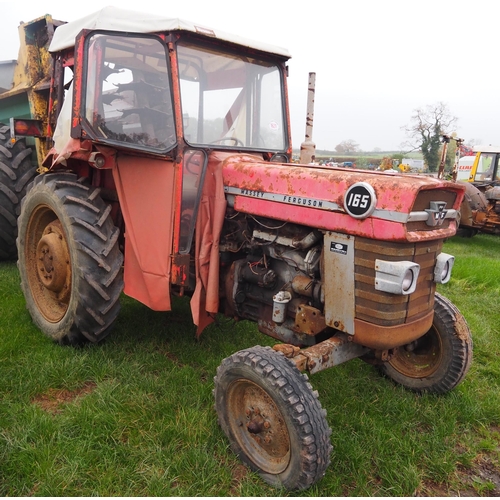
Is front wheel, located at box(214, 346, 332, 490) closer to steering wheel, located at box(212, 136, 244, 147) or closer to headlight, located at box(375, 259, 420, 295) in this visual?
headlight, located at box(375, 259, 420, 295)

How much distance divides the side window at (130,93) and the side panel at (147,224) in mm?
198

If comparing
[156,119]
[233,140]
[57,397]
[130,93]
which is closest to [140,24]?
[130,93]

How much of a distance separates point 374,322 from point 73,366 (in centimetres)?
214

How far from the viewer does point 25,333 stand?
3.74 m

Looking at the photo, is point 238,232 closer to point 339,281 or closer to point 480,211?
point 339,281

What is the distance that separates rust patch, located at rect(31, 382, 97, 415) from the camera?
9.62 ft

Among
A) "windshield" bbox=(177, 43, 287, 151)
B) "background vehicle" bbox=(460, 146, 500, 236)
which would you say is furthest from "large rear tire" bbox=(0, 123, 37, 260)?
"background vehicle" bbox=(460, 146, 500, 236)

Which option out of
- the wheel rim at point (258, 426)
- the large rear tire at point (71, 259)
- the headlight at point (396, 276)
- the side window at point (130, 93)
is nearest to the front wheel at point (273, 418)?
the wheel rim at point (258, 426)

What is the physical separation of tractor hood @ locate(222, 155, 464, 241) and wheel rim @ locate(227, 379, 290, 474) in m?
1.02

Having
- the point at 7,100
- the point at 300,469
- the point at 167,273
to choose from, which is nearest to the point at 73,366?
the point at 167,273

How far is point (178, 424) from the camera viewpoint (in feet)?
9.05

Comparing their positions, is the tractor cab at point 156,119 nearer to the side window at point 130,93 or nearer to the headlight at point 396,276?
the side window at point 130,93

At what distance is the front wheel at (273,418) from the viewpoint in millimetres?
2229

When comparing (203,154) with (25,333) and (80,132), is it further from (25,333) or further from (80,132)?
(25,333)
